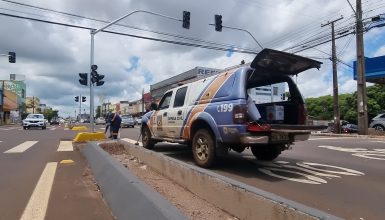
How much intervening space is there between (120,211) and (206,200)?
1303mm

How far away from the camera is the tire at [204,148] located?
28.9 ft

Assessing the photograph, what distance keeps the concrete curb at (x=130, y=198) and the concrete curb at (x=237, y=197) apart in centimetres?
97

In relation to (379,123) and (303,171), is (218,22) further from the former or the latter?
(303,171)

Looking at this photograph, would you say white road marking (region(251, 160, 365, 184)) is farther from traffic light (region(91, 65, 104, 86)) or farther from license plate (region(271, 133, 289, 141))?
traffic light (region(91, 65, 104, 86))

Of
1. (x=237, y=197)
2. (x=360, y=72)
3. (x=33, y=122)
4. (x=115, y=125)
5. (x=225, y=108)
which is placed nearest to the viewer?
(x=237, y=197)

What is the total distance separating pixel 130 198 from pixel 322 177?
4.42m

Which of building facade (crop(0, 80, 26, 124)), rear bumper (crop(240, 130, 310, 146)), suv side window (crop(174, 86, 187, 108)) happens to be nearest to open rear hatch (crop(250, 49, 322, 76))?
rear bumper (crop(240, 130, 310, 146))

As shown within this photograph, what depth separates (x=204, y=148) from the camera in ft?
29.9

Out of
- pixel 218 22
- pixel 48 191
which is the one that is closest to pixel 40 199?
pixel 48 191

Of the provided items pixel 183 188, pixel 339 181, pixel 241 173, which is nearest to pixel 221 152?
pixel 241 173

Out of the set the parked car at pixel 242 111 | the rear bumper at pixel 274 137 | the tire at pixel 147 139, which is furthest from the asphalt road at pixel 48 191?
the rear bumper at pixel 274 137

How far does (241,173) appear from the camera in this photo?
8.77 metres

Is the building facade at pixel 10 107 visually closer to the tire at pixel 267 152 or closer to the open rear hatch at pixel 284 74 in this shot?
the tire at pixel 267 152

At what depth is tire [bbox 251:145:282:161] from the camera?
10055 millimetres
